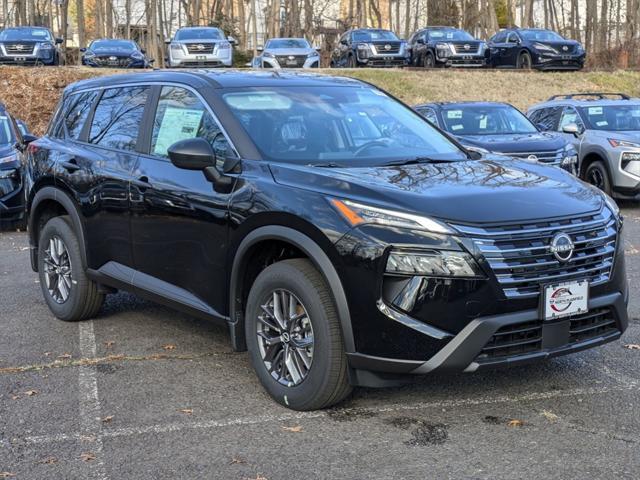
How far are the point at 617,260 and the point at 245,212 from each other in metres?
1.95

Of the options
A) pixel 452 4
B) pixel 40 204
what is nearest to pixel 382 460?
pixel 40 204

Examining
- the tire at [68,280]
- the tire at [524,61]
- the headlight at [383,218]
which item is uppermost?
the tire at [524,61]

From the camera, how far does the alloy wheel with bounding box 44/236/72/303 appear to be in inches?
269

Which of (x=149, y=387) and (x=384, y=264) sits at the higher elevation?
(x=384, y=264)

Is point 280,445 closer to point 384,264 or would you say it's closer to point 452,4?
point 384,264

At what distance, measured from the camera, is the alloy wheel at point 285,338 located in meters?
4.72

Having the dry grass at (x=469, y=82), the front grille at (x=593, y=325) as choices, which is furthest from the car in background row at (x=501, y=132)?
the dry grass at (x=469, y=82)

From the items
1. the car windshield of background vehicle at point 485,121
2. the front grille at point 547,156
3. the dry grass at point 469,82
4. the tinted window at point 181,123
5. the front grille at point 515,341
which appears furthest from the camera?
the dry grass at point 469,82

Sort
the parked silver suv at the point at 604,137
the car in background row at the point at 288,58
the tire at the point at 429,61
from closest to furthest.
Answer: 1. the parked silver suv at the point at 604,137
2. the car in background row at the point at 288,58
3. the tire at the point at 429,61

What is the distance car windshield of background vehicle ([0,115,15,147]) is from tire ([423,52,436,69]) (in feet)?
64.2

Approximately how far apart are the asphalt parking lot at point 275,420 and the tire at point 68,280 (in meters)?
0.45

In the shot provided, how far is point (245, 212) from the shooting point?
4.96m

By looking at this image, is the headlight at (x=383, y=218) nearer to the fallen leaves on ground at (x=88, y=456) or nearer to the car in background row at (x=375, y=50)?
the fallen leaves on ground at (x=88, y=456)

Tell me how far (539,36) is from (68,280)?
26.3m
